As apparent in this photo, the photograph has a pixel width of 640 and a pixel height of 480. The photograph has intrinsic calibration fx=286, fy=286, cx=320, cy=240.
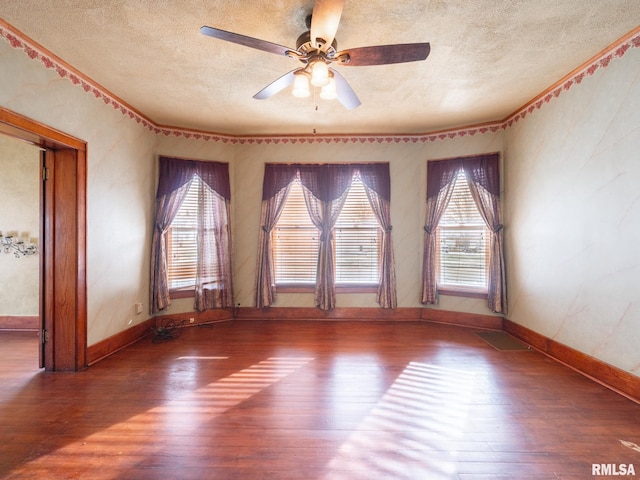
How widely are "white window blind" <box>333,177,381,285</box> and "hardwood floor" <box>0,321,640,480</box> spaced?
146cm

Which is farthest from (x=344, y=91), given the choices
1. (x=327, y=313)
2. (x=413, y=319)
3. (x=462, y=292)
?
(x=413, y=319)

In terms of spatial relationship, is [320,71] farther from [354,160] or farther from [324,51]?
[354,160]

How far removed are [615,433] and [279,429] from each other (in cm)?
235

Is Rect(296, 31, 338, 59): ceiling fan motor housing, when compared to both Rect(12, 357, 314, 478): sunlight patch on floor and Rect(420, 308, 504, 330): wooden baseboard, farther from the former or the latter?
Rect(420, 308, 504, 330): wooden baseboard

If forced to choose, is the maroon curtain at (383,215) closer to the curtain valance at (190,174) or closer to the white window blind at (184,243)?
the curtain valance at (190,174)

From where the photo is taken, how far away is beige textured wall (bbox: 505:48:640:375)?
8.01 ft

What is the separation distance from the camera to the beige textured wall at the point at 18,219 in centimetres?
425

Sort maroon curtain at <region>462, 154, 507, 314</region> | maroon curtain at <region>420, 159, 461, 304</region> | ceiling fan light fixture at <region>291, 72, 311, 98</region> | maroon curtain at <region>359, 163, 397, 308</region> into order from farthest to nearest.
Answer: maroon curtain at <region>359, 163, 397, 308</region>
maroon curtain at <region>420, 159, 461, 304</region>
maroon curtain at <region>462, 154, 507, 314</region>
ceiling fan light fixture at <region>291, 72, 311, 98</region>

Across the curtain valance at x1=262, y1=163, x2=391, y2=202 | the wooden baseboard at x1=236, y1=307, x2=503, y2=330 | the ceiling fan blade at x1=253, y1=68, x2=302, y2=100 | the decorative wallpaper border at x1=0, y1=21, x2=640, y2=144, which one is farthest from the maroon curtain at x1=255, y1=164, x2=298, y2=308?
the ceiling fan blade at x1=253, y1=68, x2=302, y2=100

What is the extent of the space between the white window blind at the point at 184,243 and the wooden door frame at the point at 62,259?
1.37 metres

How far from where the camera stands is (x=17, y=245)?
427 cm

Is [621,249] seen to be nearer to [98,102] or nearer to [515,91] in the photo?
[515,91]

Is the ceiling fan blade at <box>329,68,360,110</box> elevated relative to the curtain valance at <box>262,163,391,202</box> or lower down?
elevated

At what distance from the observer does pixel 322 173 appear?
15.4ft
